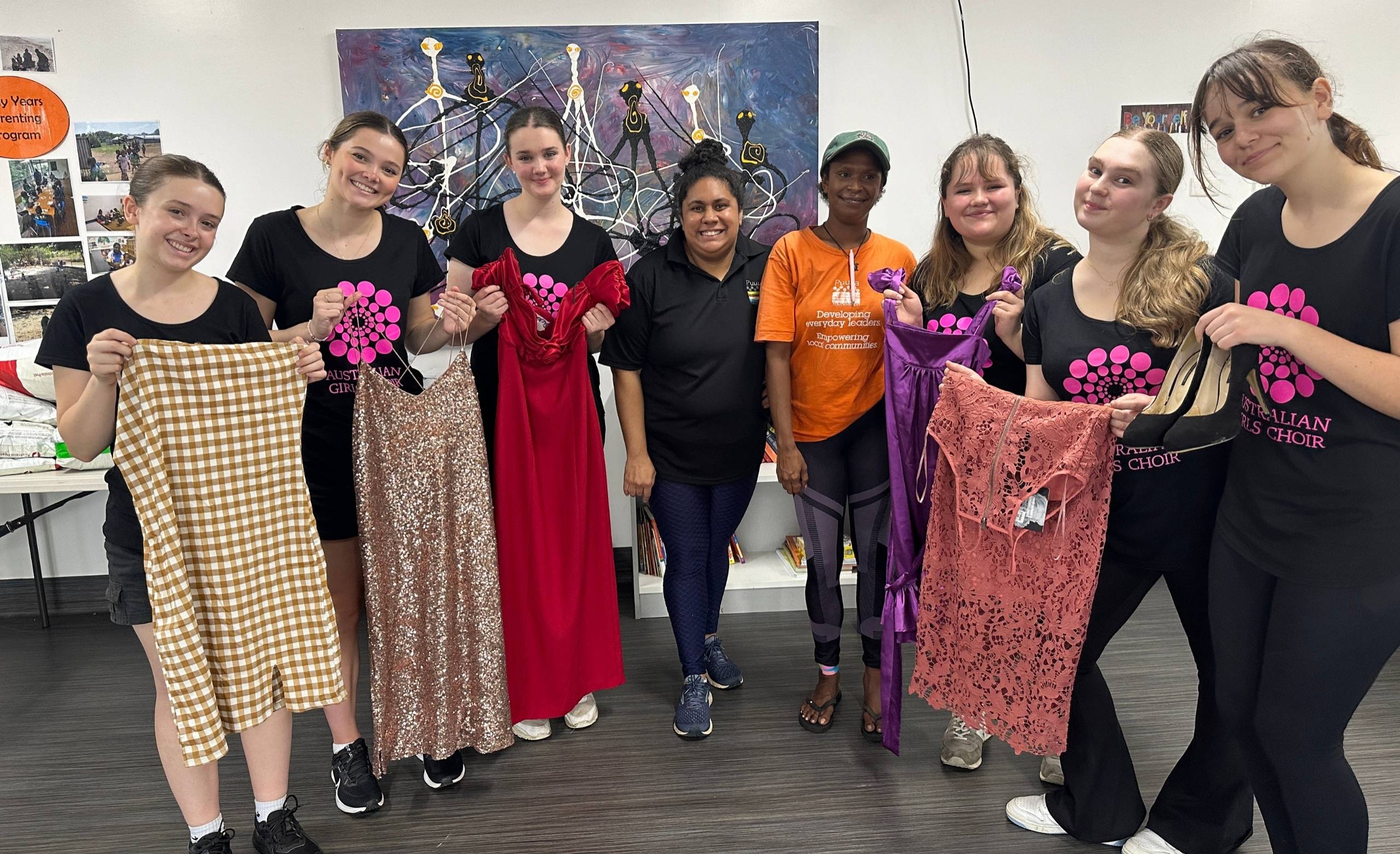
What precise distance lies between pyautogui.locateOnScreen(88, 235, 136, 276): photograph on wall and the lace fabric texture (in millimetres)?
3319

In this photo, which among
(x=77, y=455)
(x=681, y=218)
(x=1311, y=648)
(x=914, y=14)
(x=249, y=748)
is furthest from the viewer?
(x=914, y=14)

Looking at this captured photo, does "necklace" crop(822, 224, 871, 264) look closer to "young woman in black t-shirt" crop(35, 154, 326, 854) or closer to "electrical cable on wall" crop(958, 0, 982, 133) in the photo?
"young woman in black t-shirt" crop(35, 154, 326, 854)

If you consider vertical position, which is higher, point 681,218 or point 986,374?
point 681,218

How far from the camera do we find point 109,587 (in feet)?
5.69

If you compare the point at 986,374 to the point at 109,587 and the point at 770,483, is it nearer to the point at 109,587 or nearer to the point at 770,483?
the point at 770,483

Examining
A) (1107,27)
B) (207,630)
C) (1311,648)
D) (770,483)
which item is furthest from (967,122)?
(207,630)

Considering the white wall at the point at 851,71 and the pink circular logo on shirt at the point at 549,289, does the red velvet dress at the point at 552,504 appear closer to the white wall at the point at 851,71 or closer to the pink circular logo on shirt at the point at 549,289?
the pink circular logo on shirt at the point at 549,289

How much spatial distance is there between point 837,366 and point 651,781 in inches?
49.2

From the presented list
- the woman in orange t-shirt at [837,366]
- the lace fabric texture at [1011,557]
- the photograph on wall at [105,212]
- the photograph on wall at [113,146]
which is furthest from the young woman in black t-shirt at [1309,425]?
the photograph on wall at [105,212]

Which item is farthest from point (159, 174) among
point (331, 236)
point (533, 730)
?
point (533, 730)

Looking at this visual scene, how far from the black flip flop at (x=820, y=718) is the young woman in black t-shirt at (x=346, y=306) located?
3.42ft

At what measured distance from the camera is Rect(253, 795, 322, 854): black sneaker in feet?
6.52

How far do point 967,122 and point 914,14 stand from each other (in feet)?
1.63

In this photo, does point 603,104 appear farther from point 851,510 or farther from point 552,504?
point 851,510
